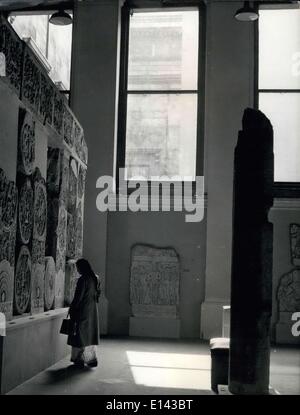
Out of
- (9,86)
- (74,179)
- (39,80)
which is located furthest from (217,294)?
(9,86)

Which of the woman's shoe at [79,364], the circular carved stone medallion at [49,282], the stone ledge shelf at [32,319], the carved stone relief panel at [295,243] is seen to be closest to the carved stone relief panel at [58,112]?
the circular carved stone medallion at [49,282]

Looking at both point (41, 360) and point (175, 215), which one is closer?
point (41, 360)

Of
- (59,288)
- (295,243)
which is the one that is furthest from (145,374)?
(295,243)

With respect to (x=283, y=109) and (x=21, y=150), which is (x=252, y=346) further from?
(x=283, y=109)

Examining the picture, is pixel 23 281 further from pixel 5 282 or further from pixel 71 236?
pixel 71 236

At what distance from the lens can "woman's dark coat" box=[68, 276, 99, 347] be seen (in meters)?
8.09

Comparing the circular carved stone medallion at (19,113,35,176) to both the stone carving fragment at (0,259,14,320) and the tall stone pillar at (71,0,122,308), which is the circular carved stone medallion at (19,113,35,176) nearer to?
the stone carving fragment at (0,259,14,320)

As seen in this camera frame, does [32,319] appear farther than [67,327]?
No

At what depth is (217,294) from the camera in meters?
12.0

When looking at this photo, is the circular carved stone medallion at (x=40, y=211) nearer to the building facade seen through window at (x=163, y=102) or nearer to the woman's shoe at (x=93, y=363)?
the woman's shoe at (x=93, y=363)

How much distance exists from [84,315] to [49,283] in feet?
2.53

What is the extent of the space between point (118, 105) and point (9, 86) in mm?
6329

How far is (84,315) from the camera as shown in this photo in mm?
8211

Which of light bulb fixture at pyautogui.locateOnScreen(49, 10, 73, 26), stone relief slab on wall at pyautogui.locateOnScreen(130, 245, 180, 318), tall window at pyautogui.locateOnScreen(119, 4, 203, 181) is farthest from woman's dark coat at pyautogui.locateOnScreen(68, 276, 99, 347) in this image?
light bulb fixture at pyautogui.locateOnScreen(49, 10, 73, 26)
